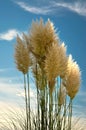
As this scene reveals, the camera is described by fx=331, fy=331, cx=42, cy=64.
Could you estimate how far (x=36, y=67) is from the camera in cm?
534

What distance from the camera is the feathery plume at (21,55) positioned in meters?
5.26

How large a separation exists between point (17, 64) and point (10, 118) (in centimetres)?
108

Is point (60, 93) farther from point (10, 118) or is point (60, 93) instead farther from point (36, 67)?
point (10, 118)

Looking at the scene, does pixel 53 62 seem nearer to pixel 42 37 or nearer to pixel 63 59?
pixel 63 59

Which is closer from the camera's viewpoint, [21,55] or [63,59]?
[63,59]

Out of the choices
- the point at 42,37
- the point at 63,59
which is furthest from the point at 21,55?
the point at 63,59

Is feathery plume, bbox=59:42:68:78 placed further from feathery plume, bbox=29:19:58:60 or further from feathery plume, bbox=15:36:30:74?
feathery plume, bbox=15:36:30:74

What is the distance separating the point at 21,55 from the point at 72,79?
90cm

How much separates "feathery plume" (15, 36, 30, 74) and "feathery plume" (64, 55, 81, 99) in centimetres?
68

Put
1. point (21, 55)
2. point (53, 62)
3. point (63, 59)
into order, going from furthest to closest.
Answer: point (21, 55), point (63, 59), point (53, 62)

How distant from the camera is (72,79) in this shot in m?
5.27

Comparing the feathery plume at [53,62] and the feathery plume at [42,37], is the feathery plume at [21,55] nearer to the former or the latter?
the feathery plume at [42,37]

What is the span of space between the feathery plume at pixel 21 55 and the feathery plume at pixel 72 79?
683 mm

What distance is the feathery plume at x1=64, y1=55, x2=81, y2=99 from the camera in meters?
5.28
